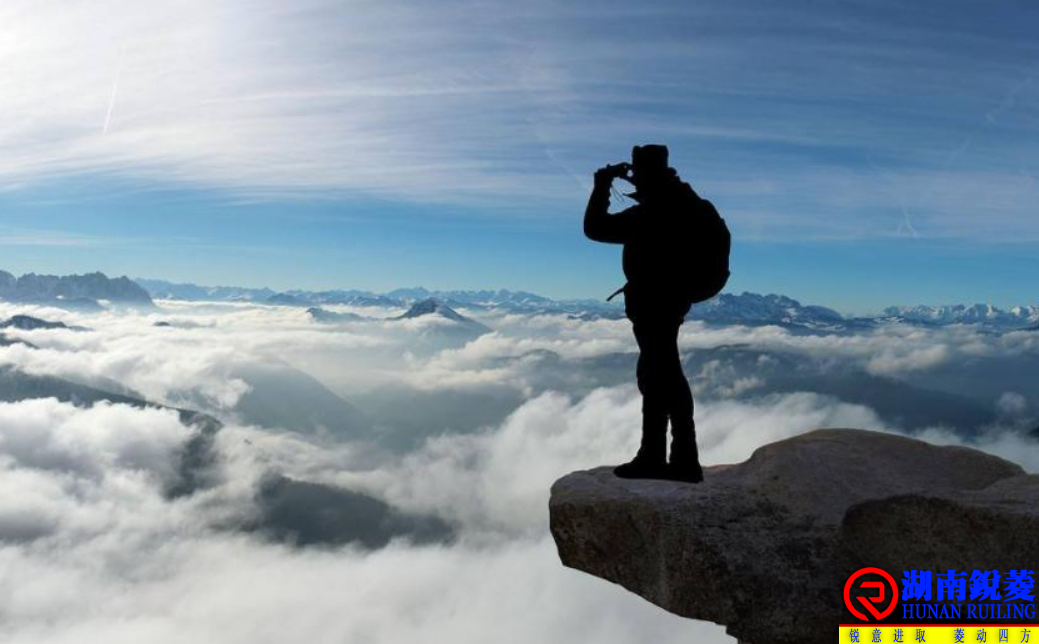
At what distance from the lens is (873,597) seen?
916 cm

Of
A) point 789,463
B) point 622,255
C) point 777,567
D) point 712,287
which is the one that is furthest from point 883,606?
point 622,255

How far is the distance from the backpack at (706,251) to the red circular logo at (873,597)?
448 centimetres

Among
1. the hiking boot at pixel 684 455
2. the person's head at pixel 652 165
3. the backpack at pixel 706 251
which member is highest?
the person's head at pixel 652 165

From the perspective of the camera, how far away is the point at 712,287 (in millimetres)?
11391

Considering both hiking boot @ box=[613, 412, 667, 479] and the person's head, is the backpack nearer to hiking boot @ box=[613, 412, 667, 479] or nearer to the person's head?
the person's head

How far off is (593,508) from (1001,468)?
6869 mm

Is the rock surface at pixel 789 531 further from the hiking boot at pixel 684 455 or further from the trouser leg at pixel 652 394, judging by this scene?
the trouser leg at pixel 652 394

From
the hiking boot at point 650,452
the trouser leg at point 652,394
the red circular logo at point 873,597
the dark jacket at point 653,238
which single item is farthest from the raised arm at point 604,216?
the red circular logo at point 873,597

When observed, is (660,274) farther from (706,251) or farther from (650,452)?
(650,452)

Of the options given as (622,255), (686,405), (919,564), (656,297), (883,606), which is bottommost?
(883,606)

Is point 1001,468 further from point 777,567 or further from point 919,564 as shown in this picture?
point 777,567

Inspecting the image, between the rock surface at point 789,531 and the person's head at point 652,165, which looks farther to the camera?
the person's head at point 652,165

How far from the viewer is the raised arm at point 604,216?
11484 millimetres

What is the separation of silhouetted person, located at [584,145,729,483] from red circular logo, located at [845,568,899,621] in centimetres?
274
